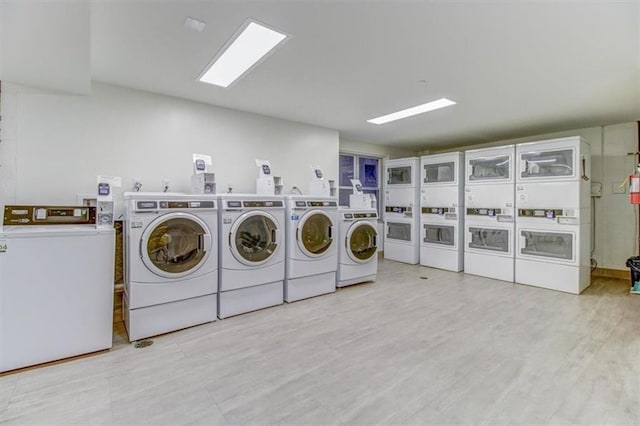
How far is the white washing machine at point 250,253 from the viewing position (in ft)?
10.4

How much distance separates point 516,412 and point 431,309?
5.59 feet

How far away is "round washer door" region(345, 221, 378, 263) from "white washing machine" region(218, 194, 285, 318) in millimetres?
1099

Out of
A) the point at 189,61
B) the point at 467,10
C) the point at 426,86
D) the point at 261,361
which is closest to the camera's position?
the point at 467,10

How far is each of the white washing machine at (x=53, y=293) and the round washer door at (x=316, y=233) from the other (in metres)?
2.02

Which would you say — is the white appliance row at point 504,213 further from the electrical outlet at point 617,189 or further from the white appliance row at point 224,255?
the white appliance row at point 224,255

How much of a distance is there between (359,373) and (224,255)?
5.73ft

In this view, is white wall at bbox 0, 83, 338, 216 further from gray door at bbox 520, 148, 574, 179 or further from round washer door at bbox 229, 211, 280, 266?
gray door at bbox 520, 148, 574, 179

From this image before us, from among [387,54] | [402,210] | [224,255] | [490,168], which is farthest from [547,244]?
[224,255]

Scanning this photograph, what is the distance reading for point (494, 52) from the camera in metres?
2.56

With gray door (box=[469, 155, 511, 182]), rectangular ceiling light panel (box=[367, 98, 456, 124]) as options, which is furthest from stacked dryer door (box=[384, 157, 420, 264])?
rectangular ceiling light panel (box=[367, 98, 456, 124])

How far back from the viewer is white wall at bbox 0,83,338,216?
9.64 ft

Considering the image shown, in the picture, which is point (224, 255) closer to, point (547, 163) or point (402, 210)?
point (402, 210)

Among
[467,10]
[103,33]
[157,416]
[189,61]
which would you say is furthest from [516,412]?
[103,33]

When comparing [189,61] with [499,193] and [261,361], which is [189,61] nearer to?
[261,361]
